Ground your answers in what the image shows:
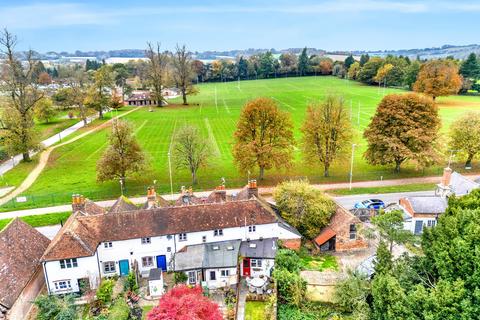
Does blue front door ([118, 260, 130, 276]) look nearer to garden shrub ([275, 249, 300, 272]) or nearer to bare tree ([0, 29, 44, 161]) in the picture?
garden shrub ([275, 249, 300, 272])

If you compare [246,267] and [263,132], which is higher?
[263,132]

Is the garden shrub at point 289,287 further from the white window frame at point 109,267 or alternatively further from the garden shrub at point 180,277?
the white window frame at point 109,267

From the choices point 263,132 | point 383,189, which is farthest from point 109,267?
point 383,189

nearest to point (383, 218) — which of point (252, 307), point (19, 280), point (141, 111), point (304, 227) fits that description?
point (304, 227)

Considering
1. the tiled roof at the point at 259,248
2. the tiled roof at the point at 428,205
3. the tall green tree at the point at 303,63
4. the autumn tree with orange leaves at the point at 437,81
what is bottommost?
the tiled roof at the point at 259,248

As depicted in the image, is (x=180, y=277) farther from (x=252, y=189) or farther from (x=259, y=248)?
(x=252, y=189)

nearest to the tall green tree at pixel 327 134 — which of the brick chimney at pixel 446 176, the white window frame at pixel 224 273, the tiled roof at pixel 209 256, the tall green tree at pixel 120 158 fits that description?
the brick chimney at pixel 446 176

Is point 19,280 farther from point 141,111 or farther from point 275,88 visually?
point 275,88
